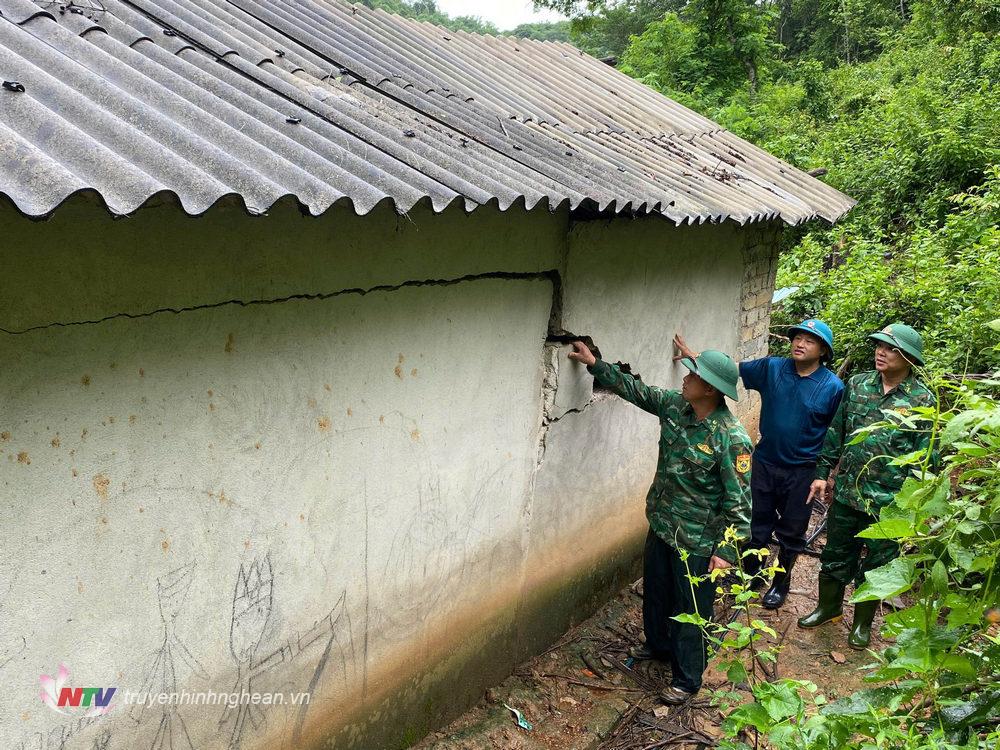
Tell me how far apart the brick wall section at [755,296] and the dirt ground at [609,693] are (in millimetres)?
2163

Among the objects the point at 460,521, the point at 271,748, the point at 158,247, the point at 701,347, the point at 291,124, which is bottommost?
the point at 271,748

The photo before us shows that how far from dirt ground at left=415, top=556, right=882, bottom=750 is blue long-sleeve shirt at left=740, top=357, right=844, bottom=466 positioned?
1137 millimetres

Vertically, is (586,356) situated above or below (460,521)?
above

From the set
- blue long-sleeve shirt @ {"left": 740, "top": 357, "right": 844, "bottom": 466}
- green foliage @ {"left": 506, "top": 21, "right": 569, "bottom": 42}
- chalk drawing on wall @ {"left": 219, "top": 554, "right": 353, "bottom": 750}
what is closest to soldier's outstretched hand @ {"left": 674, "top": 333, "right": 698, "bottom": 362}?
blue long-sleeve shirt @ {"left": 740, "top": 357, "right": 844, "bottom": 466}

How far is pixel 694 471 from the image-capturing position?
4.03 meters

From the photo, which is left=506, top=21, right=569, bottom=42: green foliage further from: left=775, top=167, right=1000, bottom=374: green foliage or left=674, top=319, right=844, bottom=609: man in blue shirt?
left=674, top=319, right=844, bottom=609: man in blue shirt

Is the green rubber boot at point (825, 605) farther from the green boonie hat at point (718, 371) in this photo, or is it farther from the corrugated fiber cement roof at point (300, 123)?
the corrugated fiber cement roof at point (300, 123)

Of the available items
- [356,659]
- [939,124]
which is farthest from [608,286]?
[939,124]

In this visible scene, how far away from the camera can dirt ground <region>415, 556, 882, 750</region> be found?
3844 millimetres

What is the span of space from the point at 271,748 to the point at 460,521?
1248 mm

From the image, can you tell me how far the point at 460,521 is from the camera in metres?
3.68

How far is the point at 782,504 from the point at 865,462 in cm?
80

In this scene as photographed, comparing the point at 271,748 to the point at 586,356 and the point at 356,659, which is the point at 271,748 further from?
the point at 586,356

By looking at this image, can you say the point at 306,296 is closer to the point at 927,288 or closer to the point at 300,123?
the point at 300,123
